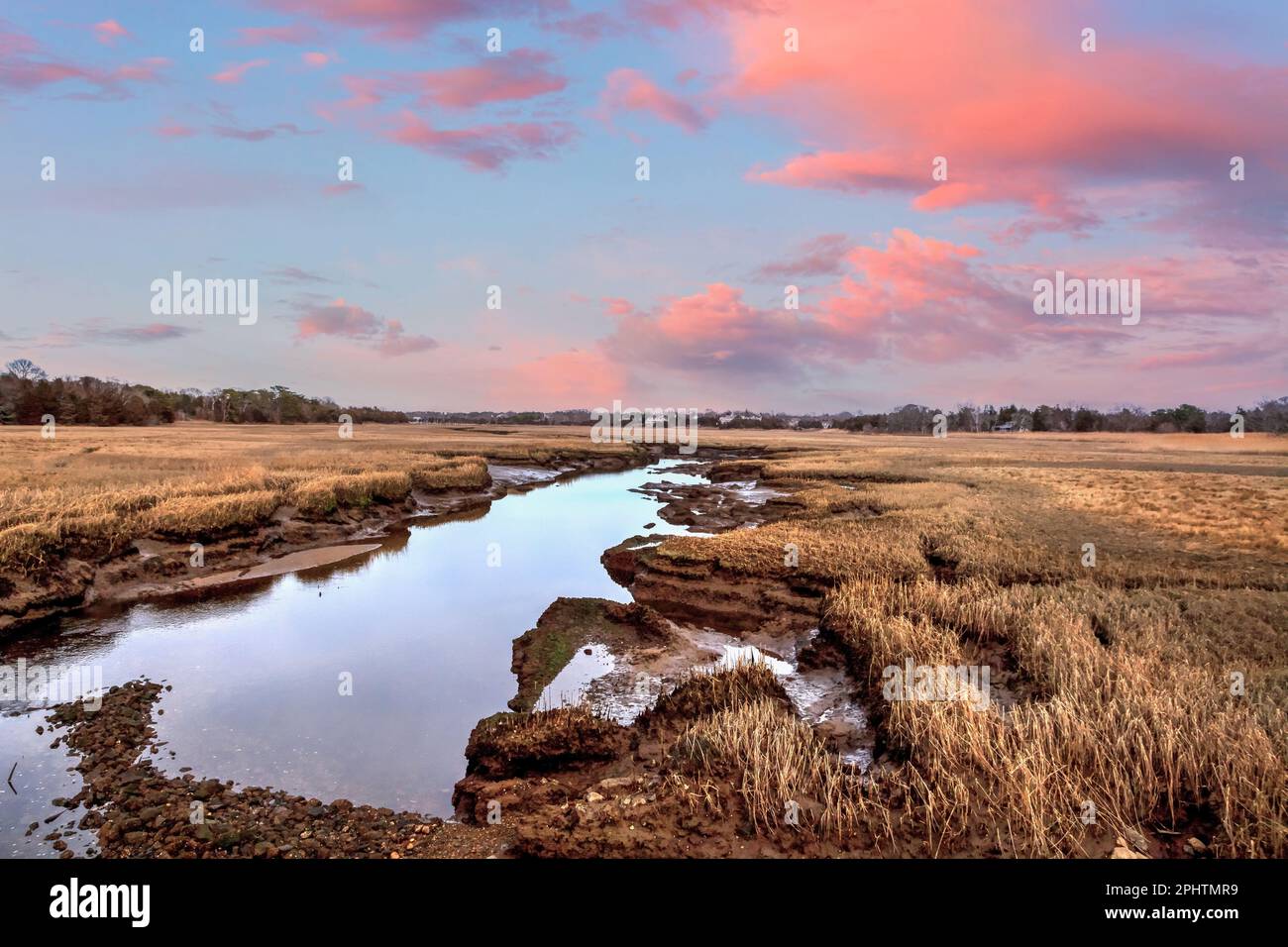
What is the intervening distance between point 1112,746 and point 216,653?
61.3 ft

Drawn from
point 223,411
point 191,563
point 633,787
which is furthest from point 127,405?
point 633,787

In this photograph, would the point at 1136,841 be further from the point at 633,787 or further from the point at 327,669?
the point at 327,669

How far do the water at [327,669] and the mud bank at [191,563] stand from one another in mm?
1187

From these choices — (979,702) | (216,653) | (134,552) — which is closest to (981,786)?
(979,702)

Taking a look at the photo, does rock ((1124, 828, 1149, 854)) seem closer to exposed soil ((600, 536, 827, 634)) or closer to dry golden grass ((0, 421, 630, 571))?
exposed soil ((600, 536, 827, 634))

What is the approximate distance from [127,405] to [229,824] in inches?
5185

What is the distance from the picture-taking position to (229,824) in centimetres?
833

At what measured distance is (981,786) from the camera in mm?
7988

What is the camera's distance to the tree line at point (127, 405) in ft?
333

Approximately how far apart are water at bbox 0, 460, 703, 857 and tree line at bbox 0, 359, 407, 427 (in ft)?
359

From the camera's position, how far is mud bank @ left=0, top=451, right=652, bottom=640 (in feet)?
60.1

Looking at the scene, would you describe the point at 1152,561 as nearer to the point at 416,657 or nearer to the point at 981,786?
the point at 981,786

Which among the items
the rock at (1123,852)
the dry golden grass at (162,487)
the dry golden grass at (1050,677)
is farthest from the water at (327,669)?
the rock at (1123,852)

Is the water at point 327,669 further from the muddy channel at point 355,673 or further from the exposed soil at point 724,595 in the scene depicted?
the exposed soil at point 724,595
